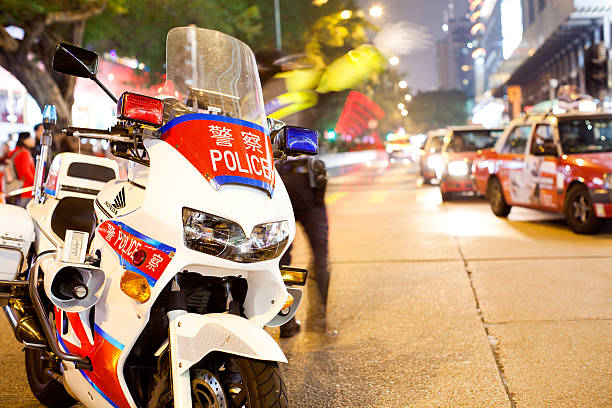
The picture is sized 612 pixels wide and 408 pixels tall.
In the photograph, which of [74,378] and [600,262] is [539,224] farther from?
[74,378]

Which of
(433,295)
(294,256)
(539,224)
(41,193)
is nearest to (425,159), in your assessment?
(539,224)

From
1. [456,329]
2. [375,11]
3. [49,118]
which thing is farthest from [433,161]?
[375,11]

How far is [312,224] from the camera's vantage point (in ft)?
18.8

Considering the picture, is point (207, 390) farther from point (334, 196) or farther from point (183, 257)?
point (334, 196)

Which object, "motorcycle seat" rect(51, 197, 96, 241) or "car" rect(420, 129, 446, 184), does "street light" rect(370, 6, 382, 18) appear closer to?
"car" rect(420, 129, 446, 184)

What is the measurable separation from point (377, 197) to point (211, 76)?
15629 mm

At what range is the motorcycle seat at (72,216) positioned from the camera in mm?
4117

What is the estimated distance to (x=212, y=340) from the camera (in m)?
2.87

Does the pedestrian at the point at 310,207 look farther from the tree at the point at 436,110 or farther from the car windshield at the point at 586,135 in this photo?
the tree at the point at 436,110

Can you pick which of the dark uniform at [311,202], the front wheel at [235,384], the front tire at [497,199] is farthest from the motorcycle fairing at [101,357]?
the front tire at [497,199]

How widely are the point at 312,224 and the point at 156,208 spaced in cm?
281

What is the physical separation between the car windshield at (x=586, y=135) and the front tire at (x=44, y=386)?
8629mm

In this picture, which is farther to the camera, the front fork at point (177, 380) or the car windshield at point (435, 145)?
the car windshield at point (435, 145)

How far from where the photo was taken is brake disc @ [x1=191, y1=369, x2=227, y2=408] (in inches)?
113
